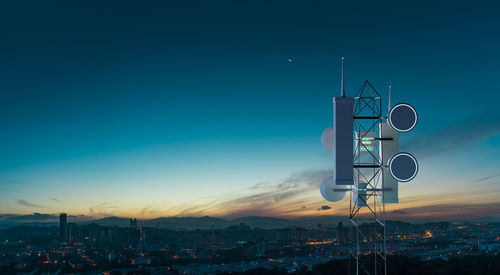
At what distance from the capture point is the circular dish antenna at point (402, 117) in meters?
9.62

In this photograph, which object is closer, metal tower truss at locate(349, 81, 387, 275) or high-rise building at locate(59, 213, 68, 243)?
metal tower truss at locate(349, 81, 387, 275)

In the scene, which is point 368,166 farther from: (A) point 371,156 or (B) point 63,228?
(B) point 63,228

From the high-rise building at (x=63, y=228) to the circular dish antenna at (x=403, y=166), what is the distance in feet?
129

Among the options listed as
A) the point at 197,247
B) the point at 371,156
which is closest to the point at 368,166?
the point at 371,156

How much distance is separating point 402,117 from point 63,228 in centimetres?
4043

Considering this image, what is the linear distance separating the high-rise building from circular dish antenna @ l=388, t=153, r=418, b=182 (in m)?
39.4

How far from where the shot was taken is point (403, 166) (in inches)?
374

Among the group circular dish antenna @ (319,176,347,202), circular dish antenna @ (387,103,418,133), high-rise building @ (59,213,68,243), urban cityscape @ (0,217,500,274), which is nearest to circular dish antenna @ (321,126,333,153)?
circular dish antenna @ (319,176,347,202)

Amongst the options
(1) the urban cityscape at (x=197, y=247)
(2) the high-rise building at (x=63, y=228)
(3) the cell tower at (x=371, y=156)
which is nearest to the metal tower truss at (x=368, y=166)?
(3) the cell tower at (x=371, y=156)

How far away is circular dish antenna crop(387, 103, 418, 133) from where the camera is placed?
9.62 meters

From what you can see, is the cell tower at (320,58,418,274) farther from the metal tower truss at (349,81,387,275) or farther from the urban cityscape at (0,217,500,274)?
the urban cityscape at (0,217,500,274)

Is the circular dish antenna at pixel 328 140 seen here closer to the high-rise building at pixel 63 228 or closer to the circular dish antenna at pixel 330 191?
the circular dish antenna at pixel 330 191

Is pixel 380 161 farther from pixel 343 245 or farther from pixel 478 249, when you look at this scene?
pixel 343 245

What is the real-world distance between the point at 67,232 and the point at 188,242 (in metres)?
12.7
